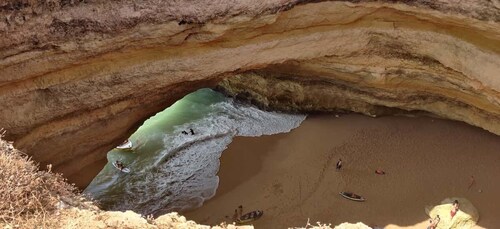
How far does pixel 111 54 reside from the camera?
1043 centimetres

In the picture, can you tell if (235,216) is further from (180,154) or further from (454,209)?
(454,209)

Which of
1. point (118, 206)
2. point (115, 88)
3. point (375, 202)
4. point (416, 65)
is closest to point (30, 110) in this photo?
point (115, 88)

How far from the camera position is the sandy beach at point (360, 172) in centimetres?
1191

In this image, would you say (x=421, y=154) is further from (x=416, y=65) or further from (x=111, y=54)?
(x=111, y=54)

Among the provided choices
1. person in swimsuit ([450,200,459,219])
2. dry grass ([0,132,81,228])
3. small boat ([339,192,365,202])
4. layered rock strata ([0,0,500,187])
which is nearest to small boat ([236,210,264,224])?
small boat ([339,192,365,202])

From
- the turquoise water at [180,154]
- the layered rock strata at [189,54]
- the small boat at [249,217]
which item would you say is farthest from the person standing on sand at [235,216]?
the layered rock strata at [189,54]

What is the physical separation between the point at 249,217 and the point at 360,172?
3.22 meters

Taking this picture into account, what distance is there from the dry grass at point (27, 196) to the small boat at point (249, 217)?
5613mm

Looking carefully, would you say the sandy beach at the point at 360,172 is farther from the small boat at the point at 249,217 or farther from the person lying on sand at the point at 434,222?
the person lying on sand at the point at 434,222

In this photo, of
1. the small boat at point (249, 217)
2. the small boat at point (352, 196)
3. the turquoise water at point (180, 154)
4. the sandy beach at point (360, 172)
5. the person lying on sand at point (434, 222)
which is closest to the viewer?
the person lying on sand at point (434, 222)

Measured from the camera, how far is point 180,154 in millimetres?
14758

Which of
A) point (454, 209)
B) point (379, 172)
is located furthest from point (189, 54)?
point (454, 209)

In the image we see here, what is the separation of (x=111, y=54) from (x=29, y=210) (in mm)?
5046

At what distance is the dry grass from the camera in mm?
5809
